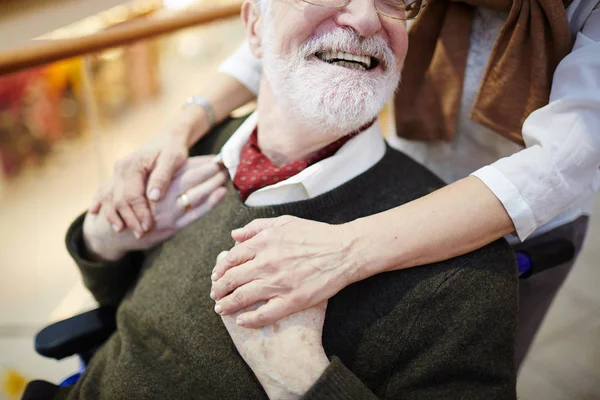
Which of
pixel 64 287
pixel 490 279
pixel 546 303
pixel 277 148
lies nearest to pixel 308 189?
pixel 277 148

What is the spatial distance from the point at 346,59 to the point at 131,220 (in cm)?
65

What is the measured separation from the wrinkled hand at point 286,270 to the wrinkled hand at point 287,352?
36 millimetres

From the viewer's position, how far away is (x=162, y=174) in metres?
1.32

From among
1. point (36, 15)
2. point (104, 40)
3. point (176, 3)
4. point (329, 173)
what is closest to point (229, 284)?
point (329, 173)

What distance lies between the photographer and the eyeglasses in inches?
44.1

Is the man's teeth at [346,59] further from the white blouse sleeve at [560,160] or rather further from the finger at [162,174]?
the finger at [162,174]

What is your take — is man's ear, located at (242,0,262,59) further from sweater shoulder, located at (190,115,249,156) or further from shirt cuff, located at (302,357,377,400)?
shirt cuff, located at (302,357,377,400)

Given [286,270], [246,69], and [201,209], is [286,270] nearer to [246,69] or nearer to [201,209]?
[201,209]

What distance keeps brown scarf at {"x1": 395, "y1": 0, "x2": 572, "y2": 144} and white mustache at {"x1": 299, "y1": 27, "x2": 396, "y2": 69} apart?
189 mm

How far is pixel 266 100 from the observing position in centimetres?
137

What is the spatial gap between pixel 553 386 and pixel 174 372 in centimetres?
104

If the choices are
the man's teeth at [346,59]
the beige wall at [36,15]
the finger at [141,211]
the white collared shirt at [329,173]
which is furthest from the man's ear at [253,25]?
the beige wall at [36,15]

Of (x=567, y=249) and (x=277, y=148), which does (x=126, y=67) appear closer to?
(x=277, y=148)

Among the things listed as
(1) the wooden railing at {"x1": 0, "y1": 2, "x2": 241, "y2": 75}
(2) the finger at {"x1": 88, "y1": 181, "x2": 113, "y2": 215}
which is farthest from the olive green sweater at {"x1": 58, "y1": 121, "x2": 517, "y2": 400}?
(1) the wooden railing at {"x1": 0, "y1": 2, "x2": 241, "y2": 75}
